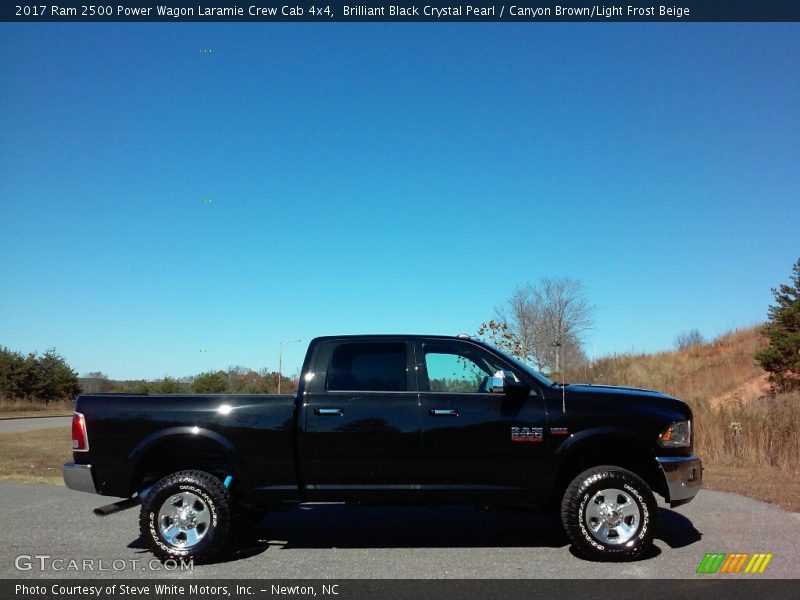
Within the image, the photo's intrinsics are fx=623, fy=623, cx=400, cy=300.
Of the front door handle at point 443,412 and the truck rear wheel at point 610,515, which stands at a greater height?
the front door handle at point 443,412

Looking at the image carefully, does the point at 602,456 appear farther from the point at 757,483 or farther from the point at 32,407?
the point at 32,407

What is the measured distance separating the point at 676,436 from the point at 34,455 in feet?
43.7

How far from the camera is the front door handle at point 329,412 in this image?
5.76 m

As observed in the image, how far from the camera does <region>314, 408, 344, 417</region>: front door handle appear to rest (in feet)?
18.9

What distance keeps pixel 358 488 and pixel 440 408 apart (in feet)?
3.43

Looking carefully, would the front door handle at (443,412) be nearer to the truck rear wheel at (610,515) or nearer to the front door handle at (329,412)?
the front door handle at (329,412)

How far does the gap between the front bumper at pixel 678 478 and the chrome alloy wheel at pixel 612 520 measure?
1.24ft

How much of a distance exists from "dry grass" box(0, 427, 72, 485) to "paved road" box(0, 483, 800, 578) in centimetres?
257

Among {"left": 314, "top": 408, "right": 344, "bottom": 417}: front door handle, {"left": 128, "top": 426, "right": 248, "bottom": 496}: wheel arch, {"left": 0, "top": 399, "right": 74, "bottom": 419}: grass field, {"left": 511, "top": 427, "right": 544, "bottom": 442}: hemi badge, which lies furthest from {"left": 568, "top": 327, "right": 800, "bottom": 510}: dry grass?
{"left": 0, "top": 399, "right": 74, "bottom": 419}: grass field

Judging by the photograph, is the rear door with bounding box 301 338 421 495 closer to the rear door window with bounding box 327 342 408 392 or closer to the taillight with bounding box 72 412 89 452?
the rear door window with bounding box 327 342 408 392

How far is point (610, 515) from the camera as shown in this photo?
18.1ft

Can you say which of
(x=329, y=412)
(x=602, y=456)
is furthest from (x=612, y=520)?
(x=329, y=412)

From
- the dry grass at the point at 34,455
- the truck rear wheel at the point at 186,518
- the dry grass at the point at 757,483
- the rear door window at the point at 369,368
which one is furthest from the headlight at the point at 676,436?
the dry grass at the point at 34,455

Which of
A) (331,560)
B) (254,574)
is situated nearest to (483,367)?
(331,560)
